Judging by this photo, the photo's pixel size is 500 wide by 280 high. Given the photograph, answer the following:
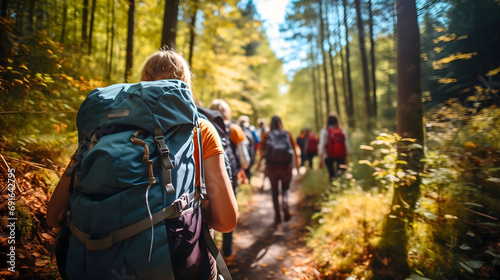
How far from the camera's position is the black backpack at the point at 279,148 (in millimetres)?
4562

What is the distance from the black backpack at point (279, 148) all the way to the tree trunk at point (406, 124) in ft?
6.83

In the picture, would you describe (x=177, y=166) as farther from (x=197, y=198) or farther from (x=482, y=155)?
(x=482, y=155)

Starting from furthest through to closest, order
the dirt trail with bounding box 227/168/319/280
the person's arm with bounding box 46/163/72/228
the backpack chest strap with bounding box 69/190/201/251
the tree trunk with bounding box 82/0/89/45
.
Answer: the tree trunk with bounding box 82/0/89/45 → the dirt trail with bounding box 227/168/319/280 → the person's arm with bounding box 46/163/72/228 → the backpack chest strap with bounding box 69/190/201/251

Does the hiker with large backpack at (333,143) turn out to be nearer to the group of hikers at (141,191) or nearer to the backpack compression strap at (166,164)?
the group of hikers at (141,191)

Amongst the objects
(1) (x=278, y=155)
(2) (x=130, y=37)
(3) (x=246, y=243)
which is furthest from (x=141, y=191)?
(2) (x=130, y=37)

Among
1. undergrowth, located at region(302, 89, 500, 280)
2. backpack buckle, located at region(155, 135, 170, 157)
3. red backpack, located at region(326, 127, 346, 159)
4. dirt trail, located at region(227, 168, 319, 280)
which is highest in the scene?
red backpack, located at region(326, 127, 346, 159)

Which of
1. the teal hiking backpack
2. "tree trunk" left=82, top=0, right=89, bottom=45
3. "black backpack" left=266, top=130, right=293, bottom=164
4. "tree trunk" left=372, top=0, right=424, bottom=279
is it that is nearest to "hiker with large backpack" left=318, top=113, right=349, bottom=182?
"black backpack" left=266, top=130, right=293, bottom=164

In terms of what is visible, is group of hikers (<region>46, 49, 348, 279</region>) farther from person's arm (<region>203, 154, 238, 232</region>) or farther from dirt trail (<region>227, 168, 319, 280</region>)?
dirt trail (<region>227, 168, 319, 280</region>)

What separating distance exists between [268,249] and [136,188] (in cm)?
342

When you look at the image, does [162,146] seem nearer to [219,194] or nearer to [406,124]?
[219,194]

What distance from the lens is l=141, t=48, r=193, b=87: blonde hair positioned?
146 cm

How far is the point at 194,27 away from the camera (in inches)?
248

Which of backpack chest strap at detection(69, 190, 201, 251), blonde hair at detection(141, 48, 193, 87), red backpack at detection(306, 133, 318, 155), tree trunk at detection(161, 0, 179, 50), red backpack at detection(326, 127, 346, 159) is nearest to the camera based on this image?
backpack chest strap at detection(69, 190, 201, 251)

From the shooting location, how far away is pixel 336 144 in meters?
5.36
